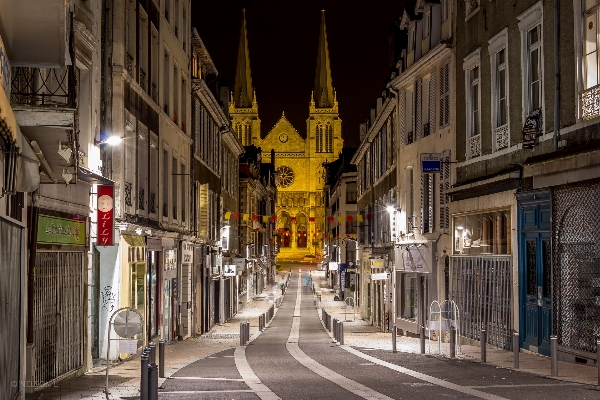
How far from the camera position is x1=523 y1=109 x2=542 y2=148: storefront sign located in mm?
19812

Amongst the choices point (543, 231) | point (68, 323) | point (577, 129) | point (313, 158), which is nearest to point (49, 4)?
point (68, 323)

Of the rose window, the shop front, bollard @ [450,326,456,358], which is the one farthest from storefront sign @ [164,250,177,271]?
the rose window

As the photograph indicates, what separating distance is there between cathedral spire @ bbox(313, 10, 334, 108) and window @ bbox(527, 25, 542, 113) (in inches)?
5046

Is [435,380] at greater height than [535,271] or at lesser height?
lesser

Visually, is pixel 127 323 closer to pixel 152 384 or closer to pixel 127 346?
pixel 127 346

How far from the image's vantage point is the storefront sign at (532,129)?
19.8m

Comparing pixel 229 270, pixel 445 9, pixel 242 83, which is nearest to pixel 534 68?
pixel 445 9

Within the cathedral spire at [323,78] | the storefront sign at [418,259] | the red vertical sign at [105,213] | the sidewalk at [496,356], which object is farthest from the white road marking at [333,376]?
the cathedral spire at [323,78]

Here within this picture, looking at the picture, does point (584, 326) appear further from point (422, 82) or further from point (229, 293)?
point (229, 293)

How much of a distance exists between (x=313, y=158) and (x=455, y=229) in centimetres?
12162

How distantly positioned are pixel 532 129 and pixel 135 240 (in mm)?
9799

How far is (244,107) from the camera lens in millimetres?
147625

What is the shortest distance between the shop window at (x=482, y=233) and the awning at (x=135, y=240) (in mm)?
8647

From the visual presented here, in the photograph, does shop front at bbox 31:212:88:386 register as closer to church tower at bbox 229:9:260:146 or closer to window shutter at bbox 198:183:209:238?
window shutter at bbox 198:183:209:238
